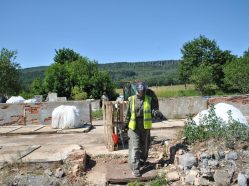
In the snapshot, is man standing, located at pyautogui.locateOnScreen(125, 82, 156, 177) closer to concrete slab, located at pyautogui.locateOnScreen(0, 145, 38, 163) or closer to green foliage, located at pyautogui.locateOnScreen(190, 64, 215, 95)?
concrete slab, located at pyautogui.locateOnScreen(0, 145, 38, 163)

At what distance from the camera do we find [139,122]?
26.0 feet

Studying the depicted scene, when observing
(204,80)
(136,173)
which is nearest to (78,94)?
(204,80)

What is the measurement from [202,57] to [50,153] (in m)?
63.2

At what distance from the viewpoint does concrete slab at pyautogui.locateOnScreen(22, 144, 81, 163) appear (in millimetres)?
8891

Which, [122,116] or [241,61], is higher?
[241,61]

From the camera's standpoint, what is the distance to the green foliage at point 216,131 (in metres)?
8.09

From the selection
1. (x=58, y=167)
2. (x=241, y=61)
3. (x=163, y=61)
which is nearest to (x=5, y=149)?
(x=58, y=167)

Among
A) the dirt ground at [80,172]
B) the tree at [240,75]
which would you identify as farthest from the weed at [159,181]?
the tree at [240,75]

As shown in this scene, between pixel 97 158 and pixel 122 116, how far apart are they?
1.57m

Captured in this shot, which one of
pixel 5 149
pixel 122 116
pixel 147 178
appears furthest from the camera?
pixel 5 149

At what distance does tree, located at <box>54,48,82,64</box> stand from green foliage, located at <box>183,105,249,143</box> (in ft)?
175

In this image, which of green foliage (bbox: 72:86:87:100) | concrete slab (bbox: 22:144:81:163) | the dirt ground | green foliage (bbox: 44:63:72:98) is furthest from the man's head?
green foliage (bbox: 44:63:72:98)

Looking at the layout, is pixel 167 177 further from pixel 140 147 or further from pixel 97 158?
pixel 97 158

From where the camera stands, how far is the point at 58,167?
8.55 metres
